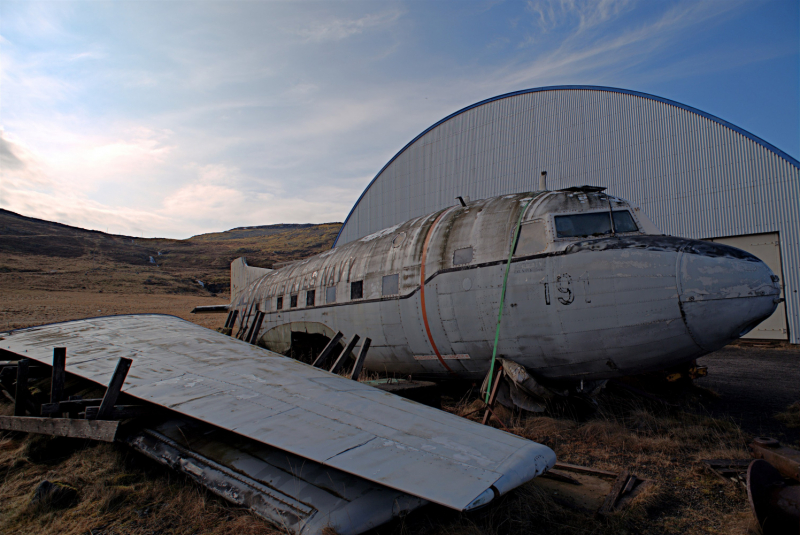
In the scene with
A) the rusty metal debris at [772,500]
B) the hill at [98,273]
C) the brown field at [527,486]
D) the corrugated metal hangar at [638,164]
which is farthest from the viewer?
the hill at [98,273]

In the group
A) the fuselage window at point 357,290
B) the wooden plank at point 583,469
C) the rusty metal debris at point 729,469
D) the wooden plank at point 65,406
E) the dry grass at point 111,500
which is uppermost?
the fuselage window at point 357,290

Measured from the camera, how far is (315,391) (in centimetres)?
550

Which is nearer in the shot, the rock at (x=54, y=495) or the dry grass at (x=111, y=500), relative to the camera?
the dry grass at (x=111, y=500)

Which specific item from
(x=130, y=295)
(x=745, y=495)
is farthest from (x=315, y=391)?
(x=130, y=295)

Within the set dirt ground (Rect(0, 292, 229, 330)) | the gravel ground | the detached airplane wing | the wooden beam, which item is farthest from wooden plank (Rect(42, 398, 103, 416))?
dirt ground (Rect(0, 292, 229, 330))

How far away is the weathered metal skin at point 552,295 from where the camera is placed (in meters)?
5.74

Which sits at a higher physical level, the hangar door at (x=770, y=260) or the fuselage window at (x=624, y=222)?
the fuselage window at (x=624, y=222)

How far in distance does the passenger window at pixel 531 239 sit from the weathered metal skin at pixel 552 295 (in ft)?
0.07

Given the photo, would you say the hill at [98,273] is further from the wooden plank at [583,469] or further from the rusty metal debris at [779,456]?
the rusty metal debris at [779,456]

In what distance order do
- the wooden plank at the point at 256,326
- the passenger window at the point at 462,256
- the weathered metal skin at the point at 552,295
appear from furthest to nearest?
1. the wooden plank at the point at 256,326
2. the passenger window at the point at 462,256
3. the weathered metal skin at the point at 552,295

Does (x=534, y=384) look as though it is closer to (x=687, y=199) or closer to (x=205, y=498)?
(x=205, y=498)

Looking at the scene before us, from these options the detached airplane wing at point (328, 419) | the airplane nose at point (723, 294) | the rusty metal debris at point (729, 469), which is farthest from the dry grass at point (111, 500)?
the airplane nose at point (723, 294)

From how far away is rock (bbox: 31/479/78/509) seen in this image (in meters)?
4.51

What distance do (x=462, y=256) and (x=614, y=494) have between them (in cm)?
453
